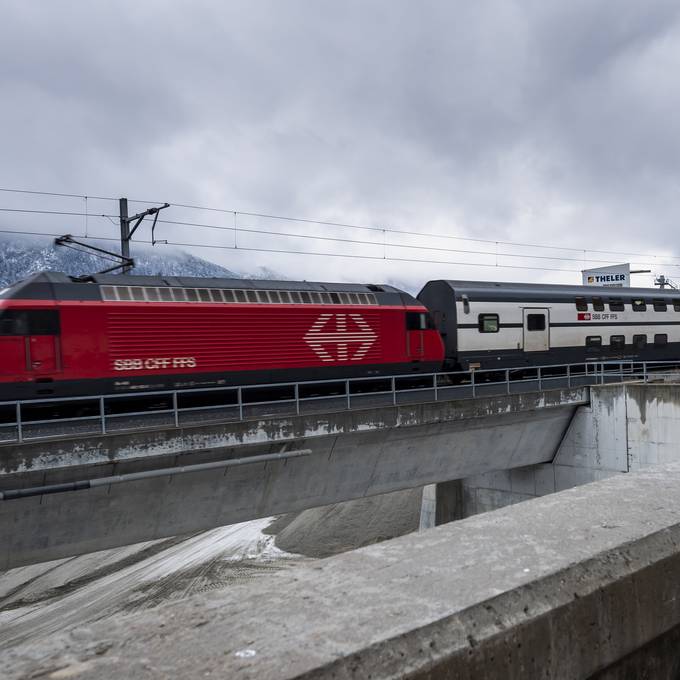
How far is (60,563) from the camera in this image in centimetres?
3016

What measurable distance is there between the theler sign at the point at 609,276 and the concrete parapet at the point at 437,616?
58207 millimetres

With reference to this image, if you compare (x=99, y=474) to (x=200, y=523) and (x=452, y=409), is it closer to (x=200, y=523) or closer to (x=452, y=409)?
(x=200, y=523)

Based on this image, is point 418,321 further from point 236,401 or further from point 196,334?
point 196,334

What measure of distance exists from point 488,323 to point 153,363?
13.2 m

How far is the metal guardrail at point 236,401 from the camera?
1258cm

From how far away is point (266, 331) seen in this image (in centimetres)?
1723

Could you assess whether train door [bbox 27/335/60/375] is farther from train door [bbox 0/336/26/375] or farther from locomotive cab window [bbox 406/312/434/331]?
locomotive cab window [bbox 406/312/434/331]

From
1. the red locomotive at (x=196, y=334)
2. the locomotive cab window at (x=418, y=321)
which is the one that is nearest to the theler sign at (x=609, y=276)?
the locomotive cab window at (x=418, y=321)

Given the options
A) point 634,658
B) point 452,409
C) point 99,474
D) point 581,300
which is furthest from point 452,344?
point 634,658

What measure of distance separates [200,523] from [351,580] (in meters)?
11.8

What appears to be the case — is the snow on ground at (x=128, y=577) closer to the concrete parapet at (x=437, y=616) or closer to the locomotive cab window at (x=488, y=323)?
the locomotive cab window at (x=488, y=323)

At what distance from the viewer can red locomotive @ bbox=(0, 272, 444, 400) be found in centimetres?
1410

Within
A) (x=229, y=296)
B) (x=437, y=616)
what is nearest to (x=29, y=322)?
(x=229, y=296)

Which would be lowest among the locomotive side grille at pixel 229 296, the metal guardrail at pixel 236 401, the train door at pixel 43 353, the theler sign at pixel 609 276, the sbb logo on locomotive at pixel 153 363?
the metal guardrail at pixel 236 401
